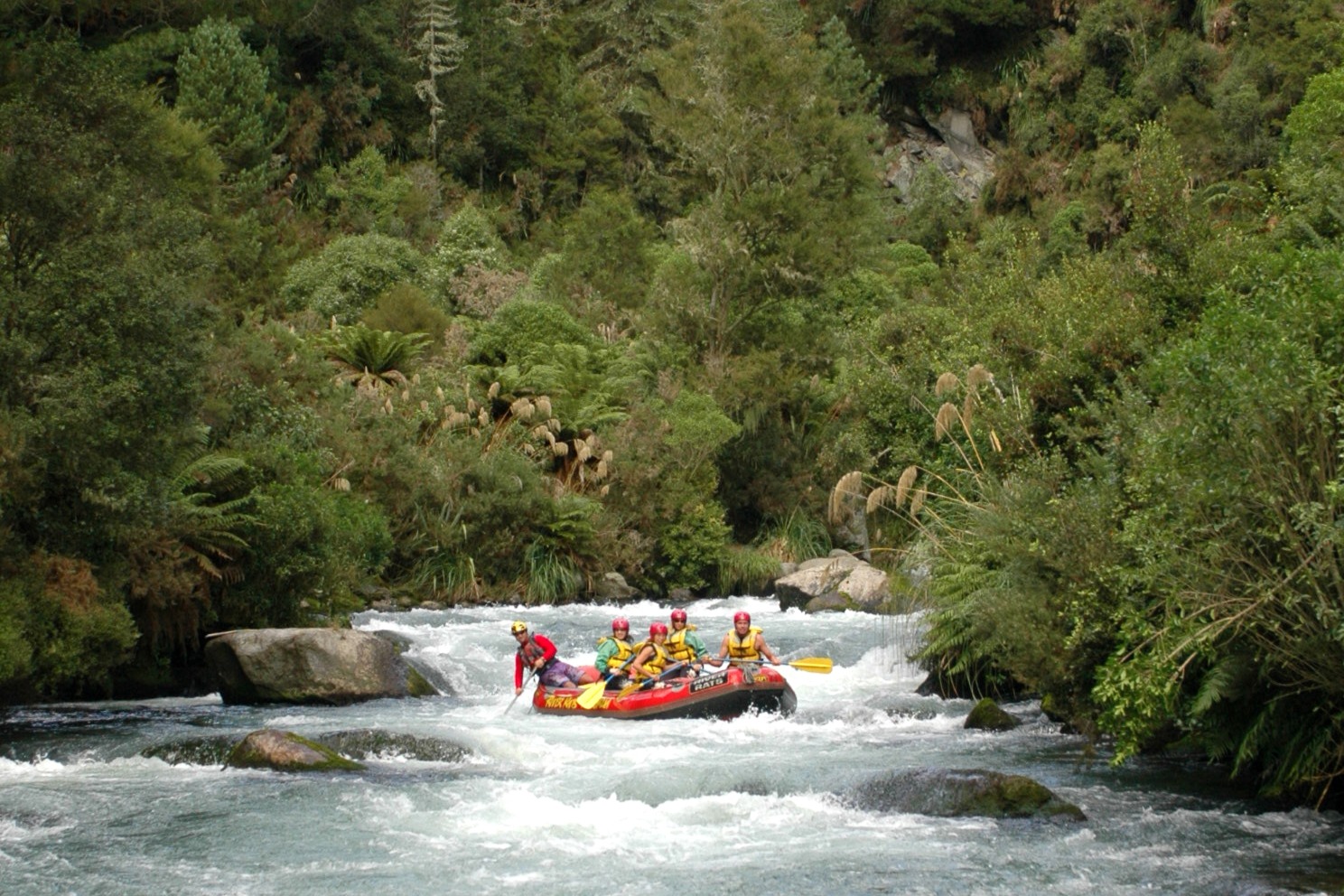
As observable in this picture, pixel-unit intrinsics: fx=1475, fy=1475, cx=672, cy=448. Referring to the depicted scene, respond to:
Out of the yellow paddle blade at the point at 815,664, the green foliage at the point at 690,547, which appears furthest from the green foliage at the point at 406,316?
the yellow paddle blade at the point at 815,664

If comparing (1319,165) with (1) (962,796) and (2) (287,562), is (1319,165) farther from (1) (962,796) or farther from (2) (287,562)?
(2) (287,562)

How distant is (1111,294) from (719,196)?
1680 cm

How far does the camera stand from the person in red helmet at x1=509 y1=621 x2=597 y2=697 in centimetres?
1677

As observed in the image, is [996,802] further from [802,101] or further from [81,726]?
[802,101]

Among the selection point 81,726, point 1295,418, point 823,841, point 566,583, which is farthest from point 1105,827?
point 566,583

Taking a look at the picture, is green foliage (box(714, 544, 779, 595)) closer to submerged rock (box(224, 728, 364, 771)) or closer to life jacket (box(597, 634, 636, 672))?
life jacket (box(597, 634, 636, 672))

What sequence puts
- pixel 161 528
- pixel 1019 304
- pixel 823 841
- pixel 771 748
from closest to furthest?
pixel 823 841 → pixel 771 748 → pixel 161 528 → pixel 1019 304

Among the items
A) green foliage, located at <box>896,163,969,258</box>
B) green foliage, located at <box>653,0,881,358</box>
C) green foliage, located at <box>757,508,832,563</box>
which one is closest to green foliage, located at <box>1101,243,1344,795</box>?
green foliage, located at <box>757,508,832,563</box>

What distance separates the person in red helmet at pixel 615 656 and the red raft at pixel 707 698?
0.28 meters

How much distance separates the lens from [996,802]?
1141 centimetres

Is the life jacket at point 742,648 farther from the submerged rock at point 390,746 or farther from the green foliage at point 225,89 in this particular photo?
the green foliage at point 225,89

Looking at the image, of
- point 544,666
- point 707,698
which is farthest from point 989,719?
point 544,666

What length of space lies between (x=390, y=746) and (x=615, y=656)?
145 inches

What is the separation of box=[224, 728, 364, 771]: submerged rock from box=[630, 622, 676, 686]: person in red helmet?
4001 millimetres
